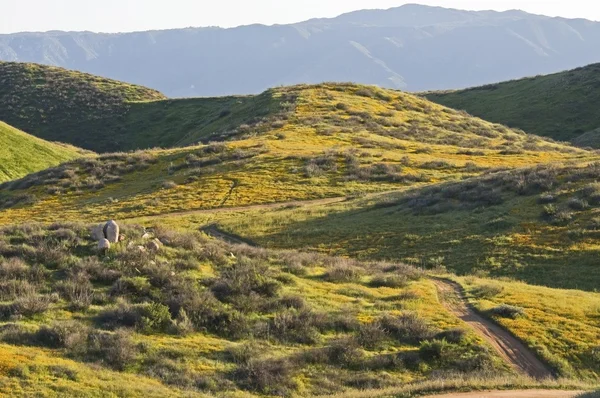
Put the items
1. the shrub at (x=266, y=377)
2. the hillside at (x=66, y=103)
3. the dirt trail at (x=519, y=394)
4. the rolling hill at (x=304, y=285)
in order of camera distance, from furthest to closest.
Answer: the hillside at (x=66, y=103) < the rolling hill at (x=304, y=285) < the shrub at (x=266, y=377) < the dirt trail at (x=519, y=394)

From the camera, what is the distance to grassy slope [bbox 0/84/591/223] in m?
48.6

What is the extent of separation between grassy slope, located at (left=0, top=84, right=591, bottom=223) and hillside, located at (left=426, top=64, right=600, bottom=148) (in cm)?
2659

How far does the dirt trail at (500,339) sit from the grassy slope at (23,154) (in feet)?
188

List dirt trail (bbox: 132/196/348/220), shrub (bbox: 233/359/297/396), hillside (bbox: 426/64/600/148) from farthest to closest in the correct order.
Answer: hillside (bbox: 426/64/600/148)
dirt trail (bbox: 132/196/348/220)
shrub (bbox: 233/359/297/396)

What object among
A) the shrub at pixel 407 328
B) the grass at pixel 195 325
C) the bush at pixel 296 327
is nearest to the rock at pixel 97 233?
the grass at pixel 195 325

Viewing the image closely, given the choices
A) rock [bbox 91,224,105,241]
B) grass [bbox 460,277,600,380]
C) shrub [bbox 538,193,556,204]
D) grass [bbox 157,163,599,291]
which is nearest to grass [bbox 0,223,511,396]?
rock [bbox 91,224,105,241]

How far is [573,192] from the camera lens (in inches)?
1399

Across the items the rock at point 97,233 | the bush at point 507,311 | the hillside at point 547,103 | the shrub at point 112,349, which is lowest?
the bush at point 507,311

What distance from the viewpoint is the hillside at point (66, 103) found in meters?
108

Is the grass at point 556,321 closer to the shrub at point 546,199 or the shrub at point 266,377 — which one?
the shrub at point 266,377

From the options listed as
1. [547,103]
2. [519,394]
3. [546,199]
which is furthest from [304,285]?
[547,103]

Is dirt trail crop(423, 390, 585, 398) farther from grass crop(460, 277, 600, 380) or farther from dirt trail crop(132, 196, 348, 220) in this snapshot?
dirt trail crop(132, 196, 348, 220)

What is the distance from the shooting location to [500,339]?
19.0 metres

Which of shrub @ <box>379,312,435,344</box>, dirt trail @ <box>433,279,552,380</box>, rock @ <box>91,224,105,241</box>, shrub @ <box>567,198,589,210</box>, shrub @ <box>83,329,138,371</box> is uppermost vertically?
rock @ <box>91,224,105,241</box>
